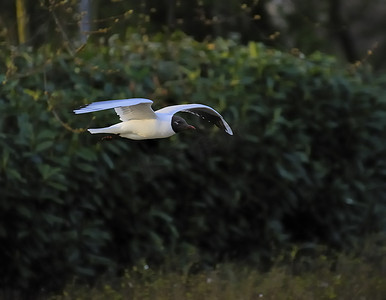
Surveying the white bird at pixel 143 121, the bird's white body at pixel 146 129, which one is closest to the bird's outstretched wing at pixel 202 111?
the white bird at pixel 143 121

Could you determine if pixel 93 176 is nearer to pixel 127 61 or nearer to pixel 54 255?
pixel 54 255

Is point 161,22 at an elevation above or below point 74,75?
below

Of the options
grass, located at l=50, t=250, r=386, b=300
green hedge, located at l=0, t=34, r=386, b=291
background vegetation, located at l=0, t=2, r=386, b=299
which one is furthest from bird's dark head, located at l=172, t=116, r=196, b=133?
grass, located at l=50, t=250, r=386, b=300

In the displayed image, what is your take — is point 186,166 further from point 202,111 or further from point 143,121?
point 143,121

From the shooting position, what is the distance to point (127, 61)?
7141 millimetres

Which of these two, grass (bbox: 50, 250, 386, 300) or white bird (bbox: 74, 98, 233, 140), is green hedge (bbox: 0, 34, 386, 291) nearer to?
grass (bbox: 50, 250, 386, 300)

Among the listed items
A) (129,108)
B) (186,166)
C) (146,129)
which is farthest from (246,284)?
(146,129)

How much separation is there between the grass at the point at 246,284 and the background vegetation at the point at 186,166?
0.23 feet

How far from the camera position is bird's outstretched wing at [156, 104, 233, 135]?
4.17 m

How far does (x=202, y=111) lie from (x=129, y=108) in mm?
488

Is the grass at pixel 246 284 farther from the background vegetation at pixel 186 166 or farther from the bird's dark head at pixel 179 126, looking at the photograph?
the bird's dark head at pixel 179 126

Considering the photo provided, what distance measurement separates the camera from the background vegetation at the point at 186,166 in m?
6.39

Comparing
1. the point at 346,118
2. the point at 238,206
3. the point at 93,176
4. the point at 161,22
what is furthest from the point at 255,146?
the point at 161,22

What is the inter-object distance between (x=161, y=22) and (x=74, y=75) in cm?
536
